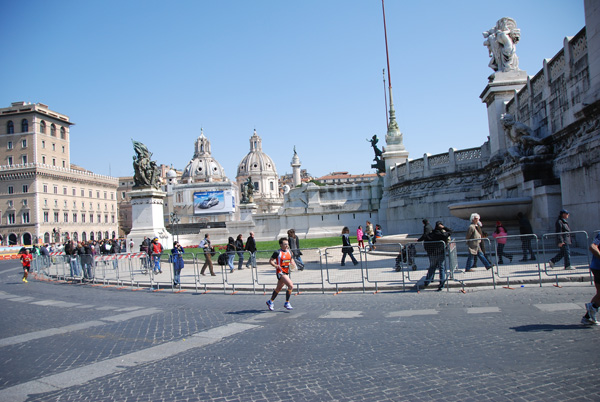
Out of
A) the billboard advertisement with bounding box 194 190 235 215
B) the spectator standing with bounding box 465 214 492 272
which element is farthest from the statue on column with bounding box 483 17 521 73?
the billboard advertisement with bounding box 194 190 235 215

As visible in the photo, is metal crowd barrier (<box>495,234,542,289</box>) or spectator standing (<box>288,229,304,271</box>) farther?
spectator standing (<box>288,229,304,271</box>)

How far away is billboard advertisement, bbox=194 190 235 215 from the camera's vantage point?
362 ft

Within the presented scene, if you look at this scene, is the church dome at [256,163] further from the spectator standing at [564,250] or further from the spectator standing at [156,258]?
the spectator standing at [564,250]

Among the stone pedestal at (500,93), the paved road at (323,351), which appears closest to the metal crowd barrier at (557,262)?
the paved road at (323,351)

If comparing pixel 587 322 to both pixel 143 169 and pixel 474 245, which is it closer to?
pixel 474 245

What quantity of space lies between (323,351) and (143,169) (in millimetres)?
26734

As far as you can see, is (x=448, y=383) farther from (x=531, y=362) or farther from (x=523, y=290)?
(x=523, y=290)

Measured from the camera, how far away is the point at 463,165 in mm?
22750

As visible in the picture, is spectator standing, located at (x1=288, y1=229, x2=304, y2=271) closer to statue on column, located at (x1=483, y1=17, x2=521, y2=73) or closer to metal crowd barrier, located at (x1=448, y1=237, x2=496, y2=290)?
metal crowd barrier, located at (x1=448, y1=237, x2=496, y2=290)

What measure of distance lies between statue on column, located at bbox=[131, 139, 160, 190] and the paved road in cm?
2084

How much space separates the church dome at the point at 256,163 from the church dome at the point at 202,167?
8.57m

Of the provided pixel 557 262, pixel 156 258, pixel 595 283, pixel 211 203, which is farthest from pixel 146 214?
pixel 211 203

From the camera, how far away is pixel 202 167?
162250 millimetres

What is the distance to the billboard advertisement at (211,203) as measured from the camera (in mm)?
110312
